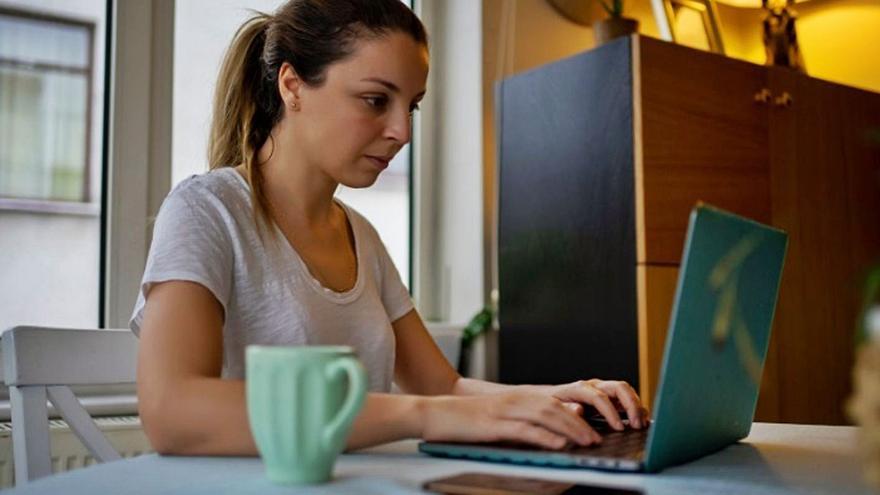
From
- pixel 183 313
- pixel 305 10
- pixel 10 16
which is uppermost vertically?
pixel 10 16

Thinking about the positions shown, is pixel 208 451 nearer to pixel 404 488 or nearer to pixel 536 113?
pixel 404 488

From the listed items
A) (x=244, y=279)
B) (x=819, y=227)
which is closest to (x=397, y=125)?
(x=244, y=279)

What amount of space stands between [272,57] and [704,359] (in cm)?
85

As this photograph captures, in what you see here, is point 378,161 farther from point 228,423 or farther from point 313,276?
point 228,423

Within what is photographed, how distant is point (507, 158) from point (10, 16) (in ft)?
3.52

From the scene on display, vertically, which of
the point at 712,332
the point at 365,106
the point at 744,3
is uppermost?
the point at 744,3

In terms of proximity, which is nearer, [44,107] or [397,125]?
[397,125]

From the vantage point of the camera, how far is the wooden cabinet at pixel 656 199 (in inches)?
75.9

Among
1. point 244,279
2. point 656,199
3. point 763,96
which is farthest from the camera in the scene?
point 763,96

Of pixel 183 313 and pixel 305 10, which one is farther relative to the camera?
pixel 305 10

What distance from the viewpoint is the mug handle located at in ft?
2.13

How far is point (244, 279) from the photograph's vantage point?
1.16 m

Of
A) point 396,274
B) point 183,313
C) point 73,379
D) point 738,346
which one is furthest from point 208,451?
point 396,274

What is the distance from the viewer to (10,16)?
5.79ft
